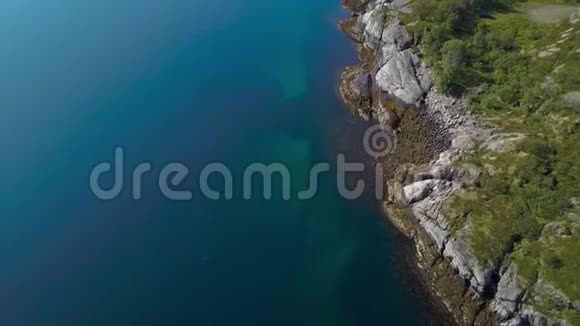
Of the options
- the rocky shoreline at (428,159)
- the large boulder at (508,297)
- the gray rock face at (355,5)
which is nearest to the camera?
the large boulder at (508,297)

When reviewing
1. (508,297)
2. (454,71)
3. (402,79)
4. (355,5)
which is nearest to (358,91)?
(402,79)

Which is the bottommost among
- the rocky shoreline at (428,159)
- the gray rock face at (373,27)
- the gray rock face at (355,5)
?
the rocky shoreline at (428,159)

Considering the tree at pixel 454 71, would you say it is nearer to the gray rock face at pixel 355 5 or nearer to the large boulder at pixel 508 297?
the large boulder at pixel 508 297

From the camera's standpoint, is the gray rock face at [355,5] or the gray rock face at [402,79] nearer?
the gray rock face at [402,79]

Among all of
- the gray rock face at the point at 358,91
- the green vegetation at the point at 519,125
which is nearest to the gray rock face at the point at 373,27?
the green vegetation at the point at 519,125

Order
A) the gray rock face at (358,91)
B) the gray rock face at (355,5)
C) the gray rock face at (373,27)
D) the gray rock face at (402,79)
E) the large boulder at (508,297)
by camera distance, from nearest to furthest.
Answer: the large boulder at (508,297) < the gray rock face at (402,79) < the gray rock face at (358,91) < the gray rock face at (373,27) < the gray rock face at (355,5)

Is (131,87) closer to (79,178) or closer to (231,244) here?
(79,178)

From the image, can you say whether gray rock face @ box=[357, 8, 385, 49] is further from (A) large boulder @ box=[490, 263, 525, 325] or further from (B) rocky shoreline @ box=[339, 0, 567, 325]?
(A) large boulder @ box=[490, 263, 525, 325]
